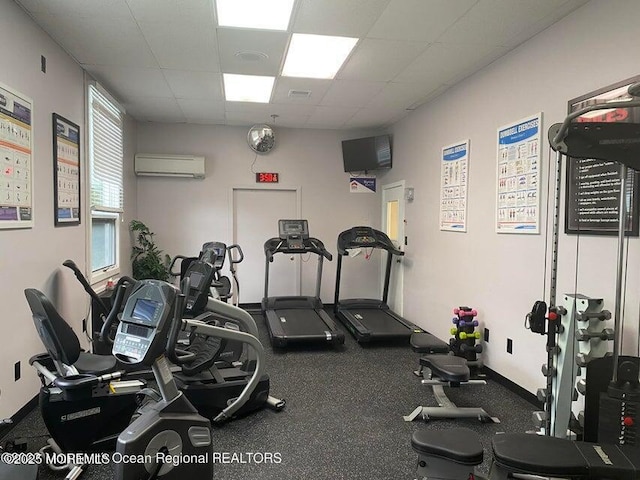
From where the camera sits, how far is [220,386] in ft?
9.87

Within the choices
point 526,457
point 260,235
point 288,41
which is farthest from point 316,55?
point 260,235

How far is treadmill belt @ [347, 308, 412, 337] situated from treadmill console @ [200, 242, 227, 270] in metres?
1.87

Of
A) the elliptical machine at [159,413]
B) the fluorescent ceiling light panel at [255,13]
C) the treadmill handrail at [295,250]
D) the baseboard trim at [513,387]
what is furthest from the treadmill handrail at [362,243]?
the elliptical machine at [159,413]

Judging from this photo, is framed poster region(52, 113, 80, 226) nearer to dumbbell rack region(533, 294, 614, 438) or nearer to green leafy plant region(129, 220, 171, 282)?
green leafy plant region(129, 220, 171, 282)

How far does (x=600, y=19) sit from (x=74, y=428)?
4009mm

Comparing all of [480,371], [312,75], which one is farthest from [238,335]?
[312,75]

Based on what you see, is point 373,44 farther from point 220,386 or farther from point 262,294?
point 262,294

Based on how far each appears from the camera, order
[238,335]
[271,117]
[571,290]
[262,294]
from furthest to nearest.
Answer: [262,294]
[271,117]
[571,290]
[238,335]

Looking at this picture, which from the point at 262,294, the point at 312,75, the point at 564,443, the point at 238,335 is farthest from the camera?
the point at 262,294

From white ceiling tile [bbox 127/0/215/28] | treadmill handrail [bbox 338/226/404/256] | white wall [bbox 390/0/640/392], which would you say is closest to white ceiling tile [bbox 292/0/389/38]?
white ceiling tile [bbox 127/0/215/28]

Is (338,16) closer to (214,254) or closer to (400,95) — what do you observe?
(400,95)

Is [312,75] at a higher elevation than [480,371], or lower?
higher

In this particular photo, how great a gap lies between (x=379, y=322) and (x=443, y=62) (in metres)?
3.03

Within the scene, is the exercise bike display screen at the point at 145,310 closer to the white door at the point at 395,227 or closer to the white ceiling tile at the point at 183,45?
the white ceiling tile at the point at 183,45
